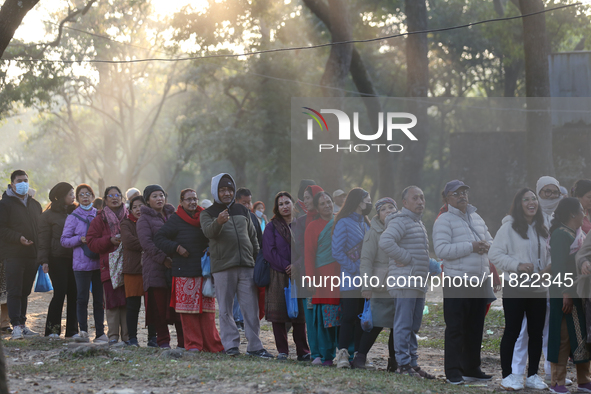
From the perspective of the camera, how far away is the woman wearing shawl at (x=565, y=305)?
611 centimetres

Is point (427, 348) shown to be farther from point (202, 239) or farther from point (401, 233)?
point (202, 239)

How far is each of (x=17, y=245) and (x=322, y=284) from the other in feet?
14.5

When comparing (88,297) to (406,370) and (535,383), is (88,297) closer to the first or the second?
(406,370)

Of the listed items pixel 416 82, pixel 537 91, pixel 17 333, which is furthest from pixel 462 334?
pixel 416 82

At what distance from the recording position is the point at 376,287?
263 inches

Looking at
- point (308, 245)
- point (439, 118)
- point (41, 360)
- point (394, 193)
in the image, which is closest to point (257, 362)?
point (308, 245)

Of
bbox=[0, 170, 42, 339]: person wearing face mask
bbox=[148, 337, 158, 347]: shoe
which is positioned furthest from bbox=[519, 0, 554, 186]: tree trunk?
bbox=[0, 170, 42, 339]: person wearing face mask

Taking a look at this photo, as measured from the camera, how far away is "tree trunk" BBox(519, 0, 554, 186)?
569 inches

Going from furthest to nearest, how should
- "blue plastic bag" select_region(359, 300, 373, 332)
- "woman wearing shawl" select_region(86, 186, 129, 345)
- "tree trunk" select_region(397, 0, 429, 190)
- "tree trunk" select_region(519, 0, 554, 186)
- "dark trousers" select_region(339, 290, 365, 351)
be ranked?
1. "tree trunk" select_region(397, 0, 429, 190)
2. "tree trunk" select_region(519, 0, 554, 186)
3. "woman wearing shawl" select_region(86, 186, 129, 345)
4. "dark trousers" select_region(339, 290, 365, 351)
5. "blue plastic bag" select_region(359, 300, 373, 332)

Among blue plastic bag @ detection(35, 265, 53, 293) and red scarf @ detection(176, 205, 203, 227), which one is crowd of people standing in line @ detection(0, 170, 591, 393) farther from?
blue plastic bag @ detection(35, 265, 53, 293)

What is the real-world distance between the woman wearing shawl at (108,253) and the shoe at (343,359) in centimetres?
304

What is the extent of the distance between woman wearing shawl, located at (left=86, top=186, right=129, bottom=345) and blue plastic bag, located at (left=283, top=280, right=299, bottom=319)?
2303mm

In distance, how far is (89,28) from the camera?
96.7 ft

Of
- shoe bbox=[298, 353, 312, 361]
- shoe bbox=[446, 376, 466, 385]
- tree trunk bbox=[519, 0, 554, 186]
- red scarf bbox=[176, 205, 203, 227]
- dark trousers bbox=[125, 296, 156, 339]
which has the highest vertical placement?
tree trunk bbox=[519, 0, 554, 186]
